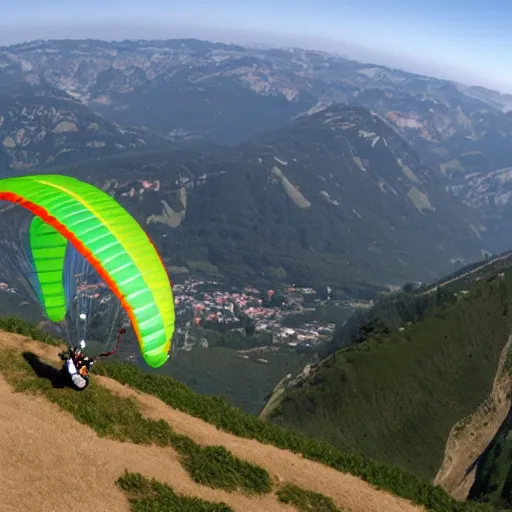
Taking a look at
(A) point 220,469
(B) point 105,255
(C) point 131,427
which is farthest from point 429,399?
(B) point 105,255

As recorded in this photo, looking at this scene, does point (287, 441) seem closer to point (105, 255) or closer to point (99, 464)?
point (99, 464)

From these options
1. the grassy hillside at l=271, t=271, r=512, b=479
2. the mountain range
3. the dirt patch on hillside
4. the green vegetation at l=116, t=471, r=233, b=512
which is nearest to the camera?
the green vegetation at l=116, t=471, r=233, b=512

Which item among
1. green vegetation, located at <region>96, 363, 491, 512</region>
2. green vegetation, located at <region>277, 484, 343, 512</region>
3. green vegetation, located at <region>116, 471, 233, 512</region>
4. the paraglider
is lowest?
green vegetation, located at <region>96, 363, 491, 512</region>

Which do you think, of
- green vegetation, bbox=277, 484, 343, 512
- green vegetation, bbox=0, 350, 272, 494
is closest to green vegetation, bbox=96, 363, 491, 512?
green vegetation, bbox=0, 350, 272, 494

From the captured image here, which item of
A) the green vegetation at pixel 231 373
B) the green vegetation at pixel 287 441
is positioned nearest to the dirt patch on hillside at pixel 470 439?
the green vegetation at pixel 287 441

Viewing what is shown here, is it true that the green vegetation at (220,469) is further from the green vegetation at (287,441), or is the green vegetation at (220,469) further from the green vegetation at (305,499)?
the green vegetation at (287,441)

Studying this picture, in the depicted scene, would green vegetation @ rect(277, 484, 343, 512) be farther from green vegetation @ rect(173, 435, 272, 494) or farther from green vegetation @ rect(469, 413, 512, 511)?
green vegetation @ rect(469, 413, 512, 511)
